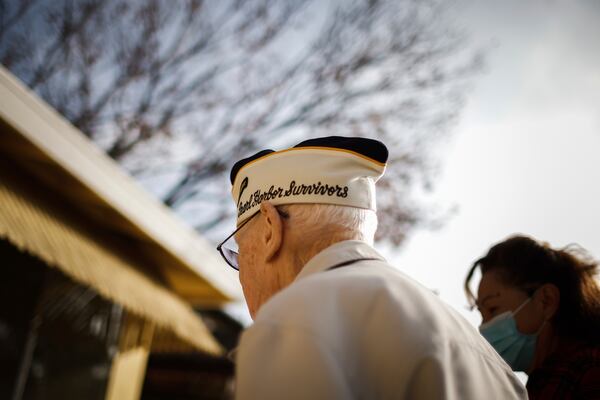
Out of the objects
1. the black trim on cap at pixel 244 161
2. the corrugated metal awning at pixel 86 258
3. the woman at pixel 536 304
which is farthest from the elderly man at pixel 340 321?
the corrugated metal awning at pixel 86 258

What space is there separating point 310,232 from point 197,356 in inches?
489

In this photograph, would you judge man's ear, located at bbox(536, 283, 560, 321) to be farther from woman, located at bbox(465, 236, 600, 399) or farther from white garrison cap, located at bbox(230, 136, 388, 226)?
white garrison cap, located at bbox(230, 136, 388, 226)

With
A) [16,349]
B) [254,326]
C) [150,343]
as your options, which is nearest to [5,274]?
[16,349]

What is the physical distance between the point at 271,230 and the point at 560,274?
2.05 metres

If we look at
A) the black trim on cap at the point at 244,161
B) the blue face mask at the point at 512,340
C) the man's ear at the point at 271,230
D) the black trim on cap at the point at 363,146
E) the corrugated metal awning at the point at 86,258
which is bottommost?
the man's ear at the point at 271,230

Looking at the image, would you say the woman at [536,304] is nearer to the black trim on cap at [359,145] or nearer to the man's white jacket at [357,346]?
the black trim on cap at [359,145]

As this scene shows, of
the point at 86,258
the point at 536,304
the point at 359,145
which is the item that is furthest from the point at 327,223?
the point at 86,258

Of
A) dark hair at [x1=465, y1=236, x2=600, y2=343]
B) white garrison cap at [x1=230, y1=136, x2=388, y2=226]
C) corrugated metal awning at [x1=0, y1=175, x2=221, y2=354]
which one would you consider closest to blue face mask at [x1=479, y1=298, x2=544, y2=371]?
dark hair at [x1=465, y1=236, x2=600, y2=343]

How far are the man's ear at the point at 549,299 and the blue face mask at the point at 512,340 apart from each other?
0.23 feet

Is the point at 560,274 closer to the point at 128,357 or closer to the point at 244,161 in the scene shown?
the point at 244,161

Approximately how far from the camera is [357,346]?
121 cm

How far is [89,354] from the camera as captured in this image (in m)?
7.00

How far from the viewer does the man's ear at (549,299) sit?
313 centimetres

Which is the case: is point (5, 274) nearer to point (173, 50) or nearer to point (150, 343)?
point (150, 343)
